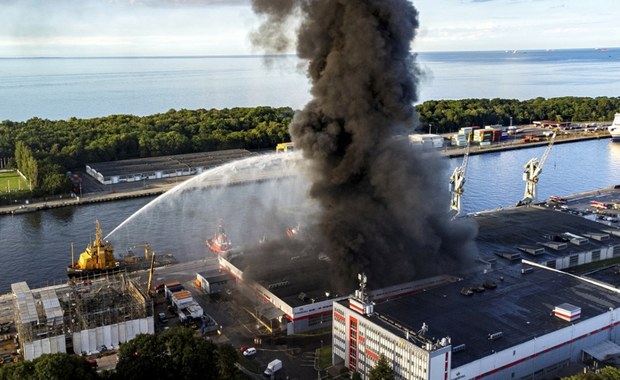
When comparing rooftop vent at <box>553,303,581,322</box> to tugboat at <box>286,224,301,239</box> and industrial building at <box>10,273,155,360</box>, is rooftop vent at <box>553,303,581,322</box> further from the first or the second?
industrial building at <box>10,273,155,360</box>

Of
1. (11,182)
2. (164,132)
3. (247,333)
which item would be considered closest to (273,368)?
(247,333)

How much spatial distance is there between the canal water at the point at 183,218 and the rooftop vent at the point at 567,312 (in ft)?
31.1

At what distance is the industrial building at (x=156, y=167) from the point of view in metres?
59.2

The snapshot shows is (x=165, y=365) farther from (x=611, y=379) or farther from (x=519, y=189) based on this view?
(x=519, y=189)

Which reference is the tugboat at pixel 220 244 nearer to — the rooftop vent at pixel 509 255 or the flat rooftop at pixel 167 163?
the rooftop vent at pixel 509 255

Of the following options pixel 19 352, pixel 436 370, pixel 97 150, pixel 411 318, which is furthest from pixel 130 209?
pixel 436 370

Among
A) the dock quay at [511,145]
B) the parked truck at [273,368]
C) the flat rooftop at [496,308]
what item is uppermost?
the dock quay at [511,145]

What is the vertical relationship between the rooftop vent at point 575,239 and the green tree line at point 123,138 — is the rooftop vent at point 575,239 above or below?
below

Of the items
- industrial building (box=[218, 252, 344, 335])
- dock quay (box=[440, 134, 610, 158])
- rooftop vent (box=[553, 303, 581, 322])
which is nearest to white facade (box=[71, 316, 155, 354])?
industrial building (box=[218, 252, 344, 335])

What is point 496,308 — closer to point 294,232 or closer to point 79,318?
point 294,232

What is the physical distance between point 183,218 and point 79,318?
20.6 m

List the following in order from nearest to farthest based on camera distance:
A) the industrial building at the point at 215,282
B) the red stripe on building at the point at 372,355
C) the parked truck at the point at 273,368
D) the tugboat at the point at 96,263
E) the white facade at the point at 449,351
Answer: the white facade at the point at 449,351 → the red stripe on building at the point at 372,355 → the parked truck at the point at 273,368 → the industrial building at the point at 215,282 → the tugboat at the point at 96,263

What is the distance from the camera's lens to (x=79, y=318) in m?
26.5

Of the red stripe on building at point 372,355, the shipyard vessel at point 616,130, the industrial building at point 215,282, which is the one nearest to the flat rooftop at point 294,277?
the industrial building at point 215,282
